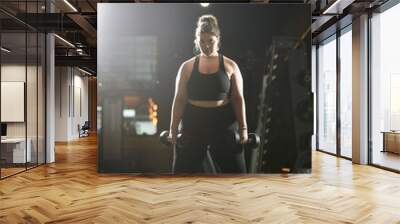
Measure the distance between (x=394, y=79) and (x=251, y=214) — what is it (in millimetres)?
4921

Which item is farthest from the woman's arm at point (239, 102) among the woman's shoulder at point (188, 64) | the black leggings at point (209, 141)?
the woman's shoulder at point (188, 64)

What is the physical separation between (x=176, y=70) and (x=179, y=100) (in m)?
0.54

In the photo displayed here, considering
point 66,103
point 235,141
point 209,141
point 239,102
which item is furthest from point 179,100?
point 66,103

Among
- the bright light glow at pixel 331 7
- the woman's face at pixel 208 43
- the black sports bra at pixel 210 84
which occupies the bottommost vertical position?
the black sports bra at pixel 210 84

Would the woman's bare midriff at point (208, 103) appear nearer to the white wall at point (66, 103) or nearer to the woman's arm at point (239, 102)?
the woman's arm at point (239, 102)

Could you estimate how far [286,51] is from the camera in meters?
6.79

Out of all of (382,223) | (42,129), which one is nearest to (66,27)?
(42,129)

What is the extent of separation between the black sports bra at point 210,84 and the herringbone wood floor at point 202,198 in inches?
57.2

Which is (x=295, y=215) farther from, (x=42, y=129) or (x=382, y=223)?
(x=42, y=129)

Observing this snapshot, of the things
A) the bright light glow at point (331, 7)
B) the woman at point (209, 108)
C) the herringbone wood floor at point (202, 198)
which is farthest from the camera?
the woman at point (209, 108)

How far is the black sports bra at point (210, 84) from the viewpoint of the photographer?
664cm

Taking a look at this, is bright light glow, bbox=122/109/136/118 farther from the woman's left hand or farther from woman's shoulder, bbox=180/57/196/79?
the woman's left hand

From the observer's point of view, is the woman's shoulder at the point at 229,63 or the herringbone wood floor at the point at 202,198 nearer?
the herringbone wood floor at the point at 202,198

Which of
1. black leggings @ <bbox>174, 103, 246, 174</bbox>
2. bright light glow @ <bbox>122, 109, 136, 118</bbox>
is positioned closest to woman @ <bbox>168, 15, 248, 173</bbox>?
black leggings @ <bbox>174, 103, 246, 174</bbox>
